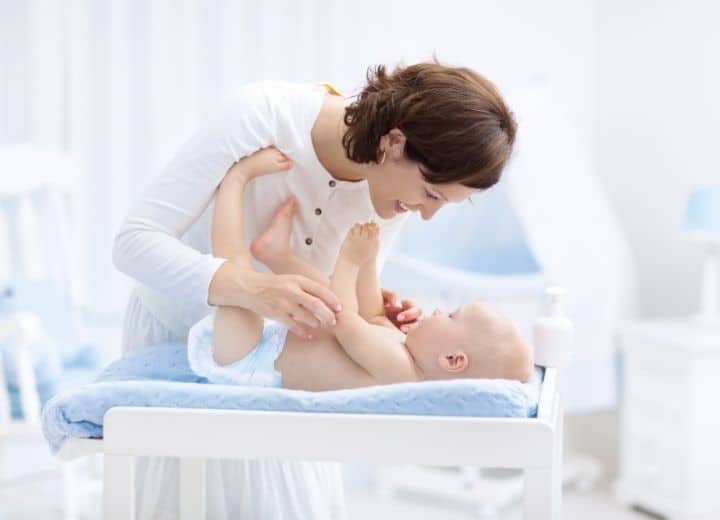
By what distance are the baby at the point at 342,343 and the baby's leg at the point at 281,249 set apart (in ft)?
0.20

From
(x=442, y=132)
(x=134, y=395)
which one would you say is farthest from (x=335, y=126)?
(x=134, y=395)

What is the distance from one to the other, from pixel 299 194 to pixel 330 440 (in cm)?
47

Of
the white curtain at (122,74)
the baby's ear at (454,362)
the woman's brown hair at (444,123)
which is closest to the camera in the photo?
the woman's brown hair at (444,123)

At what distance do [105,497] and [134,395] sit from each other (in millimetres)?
136

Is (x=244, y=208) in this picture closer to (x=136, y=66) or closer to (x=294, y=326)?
(x=294, y=326)

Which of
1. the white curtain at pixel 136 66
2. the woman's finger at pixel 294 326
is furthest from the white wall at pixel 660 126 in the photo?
the woman's finger at pixel 294 326

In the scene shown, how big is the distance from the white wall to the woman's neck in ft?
7.03

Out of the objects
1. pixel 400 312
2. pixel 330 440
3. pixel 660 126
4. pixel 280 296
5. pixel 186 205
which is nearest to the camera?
pixel 330 440

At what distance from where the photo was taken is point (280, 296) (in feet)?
4.50

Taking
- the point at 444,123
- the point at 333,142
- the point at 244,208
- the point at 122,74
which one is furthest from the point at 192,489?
the point at 122,74

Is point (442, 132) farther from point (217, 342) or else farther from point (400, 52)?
point (400, 52)

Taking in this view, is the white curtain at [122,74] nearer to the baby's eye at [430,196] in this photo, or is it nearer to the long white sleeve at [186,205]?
the long white sleeve at [186,205]

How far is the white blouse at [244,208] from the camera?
144cm

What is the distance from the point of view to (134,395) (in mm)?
1325
